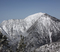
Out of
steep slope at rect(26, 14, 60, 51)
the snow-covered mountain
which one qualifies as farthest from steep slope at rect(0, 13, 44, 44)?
steep slope at rect(26, 14, 60, 51)

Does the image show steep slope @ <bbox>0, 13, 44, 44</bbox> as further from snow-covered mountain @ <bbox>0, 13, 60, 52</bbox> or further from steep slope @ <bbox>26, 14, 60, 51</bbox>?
steep slope @ <bbox>26, 14, 60, 51</bbox>

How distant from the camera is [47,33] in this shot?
82375 mm

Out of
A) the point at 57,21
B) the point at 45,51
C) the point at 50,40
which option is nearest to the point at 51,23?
the point at 57,21

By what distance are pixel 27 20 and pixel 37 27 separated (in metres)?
19.0

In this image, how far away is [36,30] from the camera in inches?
3214

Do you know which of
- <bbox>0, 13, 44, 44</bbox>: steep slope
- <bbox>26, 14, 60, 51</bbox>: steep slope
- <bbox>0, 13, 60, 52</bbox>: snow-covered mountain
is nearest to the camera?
<bbox>26, 14, 60, 51</bbox>: steep slope

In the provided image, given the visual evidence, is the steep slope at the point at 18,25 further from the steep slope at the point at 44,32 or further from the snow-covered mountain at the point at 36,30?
the steep slope at the point at 44,32

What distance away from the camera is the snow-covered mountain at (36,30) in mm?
74625

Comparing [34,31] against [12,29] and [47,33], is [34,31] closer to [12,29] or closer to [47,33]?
[47,33]

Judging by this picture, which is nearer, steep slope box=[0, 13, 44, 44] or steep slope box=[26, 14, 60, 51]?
steep slope box=[26, 14, 60, 51]

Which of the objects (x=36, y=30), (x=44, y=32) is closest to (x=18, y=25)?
(x=36, y=30)

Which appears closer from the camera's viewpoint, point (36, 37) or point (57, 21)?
point (36, 37)

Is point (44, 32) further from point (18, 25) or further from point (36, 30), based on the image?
point (18, 25)

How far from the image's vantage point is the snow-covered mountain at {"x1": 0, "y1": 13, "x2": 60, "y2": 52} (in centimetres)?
7462
